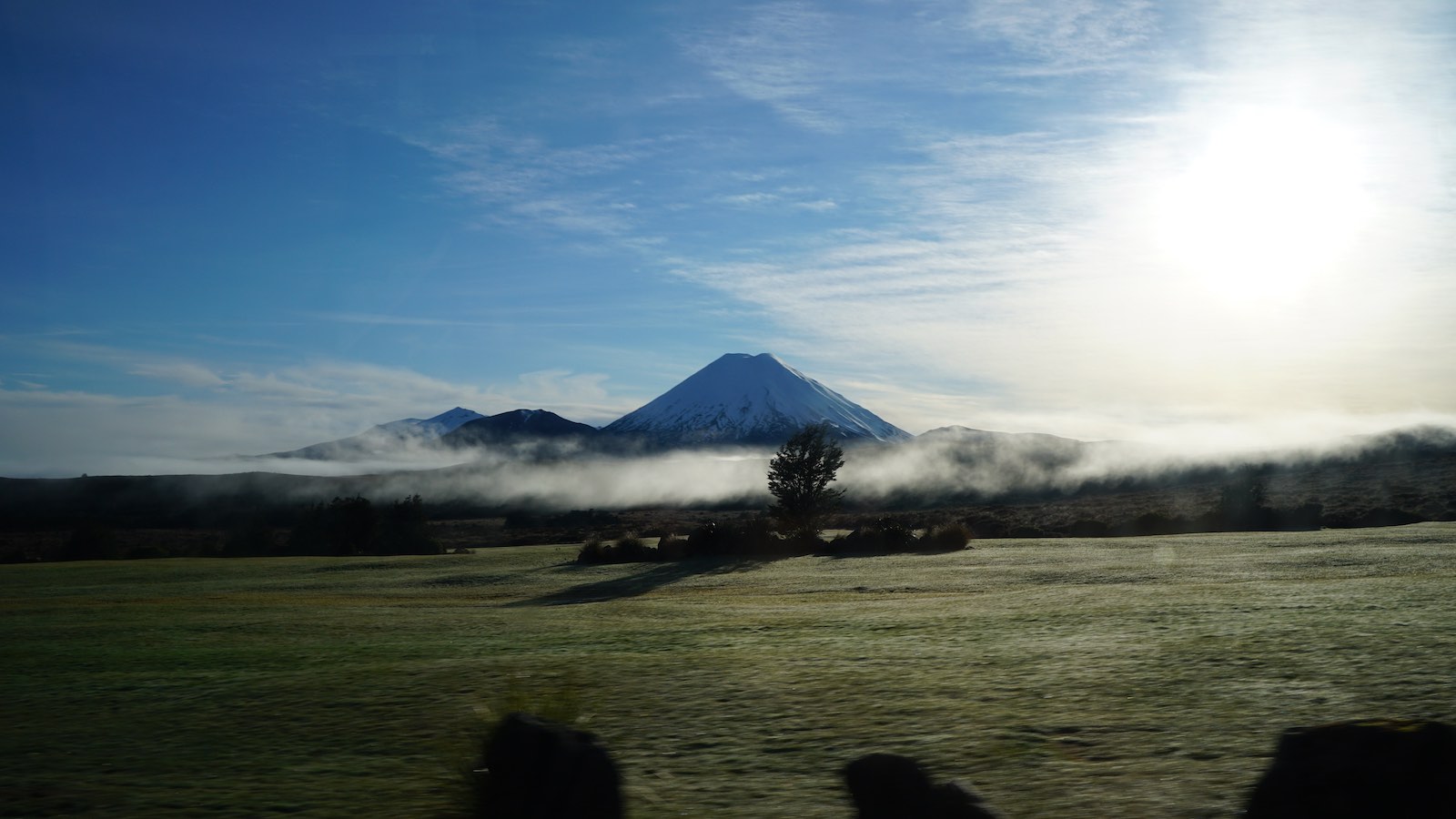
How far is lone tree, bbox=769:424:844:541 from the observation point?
52562 millimetres

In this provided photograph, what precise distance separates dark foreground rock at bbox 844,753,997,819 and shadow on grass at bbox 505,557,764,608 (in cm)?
2071

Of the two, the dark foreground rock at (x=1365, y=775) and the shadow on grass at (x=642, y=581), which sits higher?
the dark foreground rock at (x=1365, y=775)

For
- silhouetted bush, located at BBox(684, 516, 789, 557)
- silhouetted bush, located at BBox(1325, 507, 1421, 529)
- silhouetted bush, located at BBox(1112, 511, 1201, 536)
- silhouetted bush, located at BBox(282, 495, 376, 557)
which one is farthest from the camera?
silhouetted bush, located at BBox(282, 495, 376, 557)

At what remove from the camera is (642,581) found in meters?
32.5

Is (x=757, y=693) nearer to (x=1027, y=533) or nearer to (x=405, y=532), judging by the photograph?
(x=1027, y=533)

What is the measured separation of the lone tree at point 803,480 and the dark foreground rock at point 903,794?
1843 inches

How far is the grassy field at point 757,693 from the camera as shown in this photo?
6.66 m

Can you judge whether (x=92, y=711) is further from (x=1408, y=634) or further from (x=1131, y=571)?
(x=1131, y=571)

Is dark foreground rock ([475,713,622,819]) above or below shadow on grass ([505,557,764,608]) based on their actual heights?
above

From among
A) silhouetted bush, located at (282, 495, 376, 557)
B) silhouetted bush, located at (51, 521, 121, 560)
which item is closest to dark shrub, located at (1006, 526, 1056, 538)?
silhouetted bush, located at (282, 495, 376, 557)

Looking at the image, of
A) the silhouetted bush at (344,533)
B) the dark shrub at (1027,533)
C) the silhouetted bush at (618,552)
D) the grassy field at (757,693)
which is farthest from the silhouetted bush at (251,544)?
the dark shrub at (1027,533)

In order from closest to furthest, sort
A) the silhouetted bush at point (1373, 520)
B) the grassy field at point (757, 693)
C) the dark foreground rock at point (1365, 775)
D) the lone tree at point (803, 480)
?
the dark foreground rock at point (1365, 775), the grassy field at point (757, 693), the silhouetted bush at point (1373, 520), the lone tree at point (803, 480)

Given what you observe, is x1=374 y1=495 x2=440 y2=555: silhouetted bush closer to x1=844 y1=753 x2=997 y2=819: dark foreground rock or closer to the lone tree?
the lone tree

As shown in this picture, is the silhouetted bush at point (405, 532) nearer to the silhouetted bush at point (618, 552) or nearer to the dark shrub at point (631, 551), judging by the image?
the silhouetted bush at point (618, 552)
